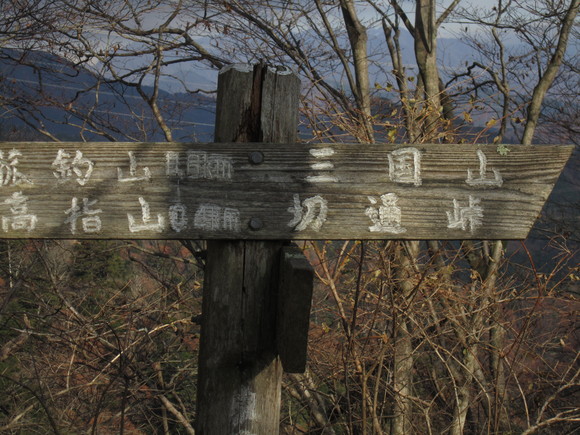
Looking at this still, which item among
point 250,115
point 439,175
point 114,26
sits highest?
point 114,26

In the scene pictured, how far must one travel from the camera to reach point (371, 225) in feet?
5.02

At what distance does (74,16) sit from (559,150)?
20.9 feet

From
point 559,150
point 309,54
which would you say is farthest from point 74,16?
point 559,150

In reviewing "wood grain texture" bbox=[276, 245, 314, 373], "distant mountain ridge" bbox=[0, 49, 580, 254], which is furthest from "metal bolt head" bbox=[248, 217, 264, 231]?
"distant mountain ridge" bbox=[0, 49, 580, 254]

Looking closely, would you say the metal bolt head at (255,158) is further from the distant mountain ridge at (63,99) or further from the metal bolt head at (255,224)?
the distant mountain ridge at (63,99)

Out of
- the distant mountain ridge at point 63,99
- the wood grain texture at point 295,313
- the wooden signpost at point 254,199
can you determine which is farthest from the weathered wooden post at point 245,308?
the distant mountain ridge at point 63,99

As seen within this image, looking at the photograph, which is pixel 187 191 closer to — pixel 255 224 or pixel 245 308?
pixel 255 224

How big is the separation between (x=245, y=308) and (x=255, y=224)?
0.24 meters

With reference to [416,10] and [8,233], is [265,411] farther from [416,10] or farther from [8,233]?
[416,10]

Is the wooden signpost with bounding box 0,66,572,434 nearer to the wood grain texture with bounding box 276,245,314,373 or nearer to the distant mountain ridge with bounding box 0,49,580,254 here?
the wood grain texture with bounding box 276,245,314,373

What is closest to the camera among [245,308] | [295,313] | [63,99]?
[295,313]

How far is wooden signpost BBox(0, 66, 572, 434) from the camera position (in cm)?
150

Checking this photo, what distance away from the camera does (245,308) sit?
156 centimetres

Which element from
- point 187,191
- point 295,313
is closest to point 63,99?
point 187,191
